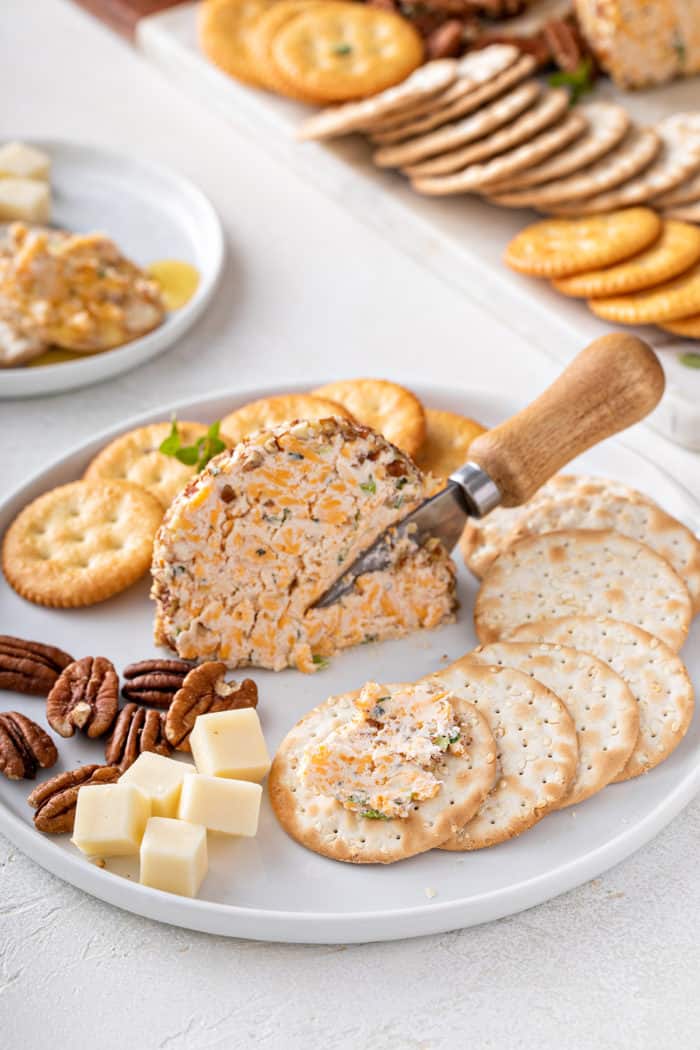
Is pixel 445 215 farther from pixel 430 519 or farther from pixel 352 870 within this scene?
pixel 352 870

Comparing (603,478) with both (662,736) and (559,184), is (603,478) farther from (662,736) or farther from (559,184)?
(559,184)

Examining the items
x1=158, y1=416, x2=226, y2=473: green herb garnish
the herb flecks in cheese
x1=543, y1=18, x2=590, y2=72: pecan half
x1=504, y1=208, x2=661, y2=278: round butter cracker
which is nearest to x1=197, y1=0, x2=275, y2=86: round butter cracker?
x1=543, y1=18, x2=590, y2=72: pecan half

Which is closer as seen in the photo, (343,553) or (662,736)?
(662,736)

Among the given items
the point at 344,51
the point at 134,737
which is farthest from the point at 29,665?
the point at 344,51

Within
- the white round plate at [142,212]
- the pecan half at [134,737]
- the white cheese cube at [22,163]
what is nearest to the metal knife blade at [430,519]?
the pecan half at [134,737]

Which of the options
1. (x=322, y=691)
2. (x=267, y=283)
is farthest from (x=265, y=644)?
(x=267, y=283)
